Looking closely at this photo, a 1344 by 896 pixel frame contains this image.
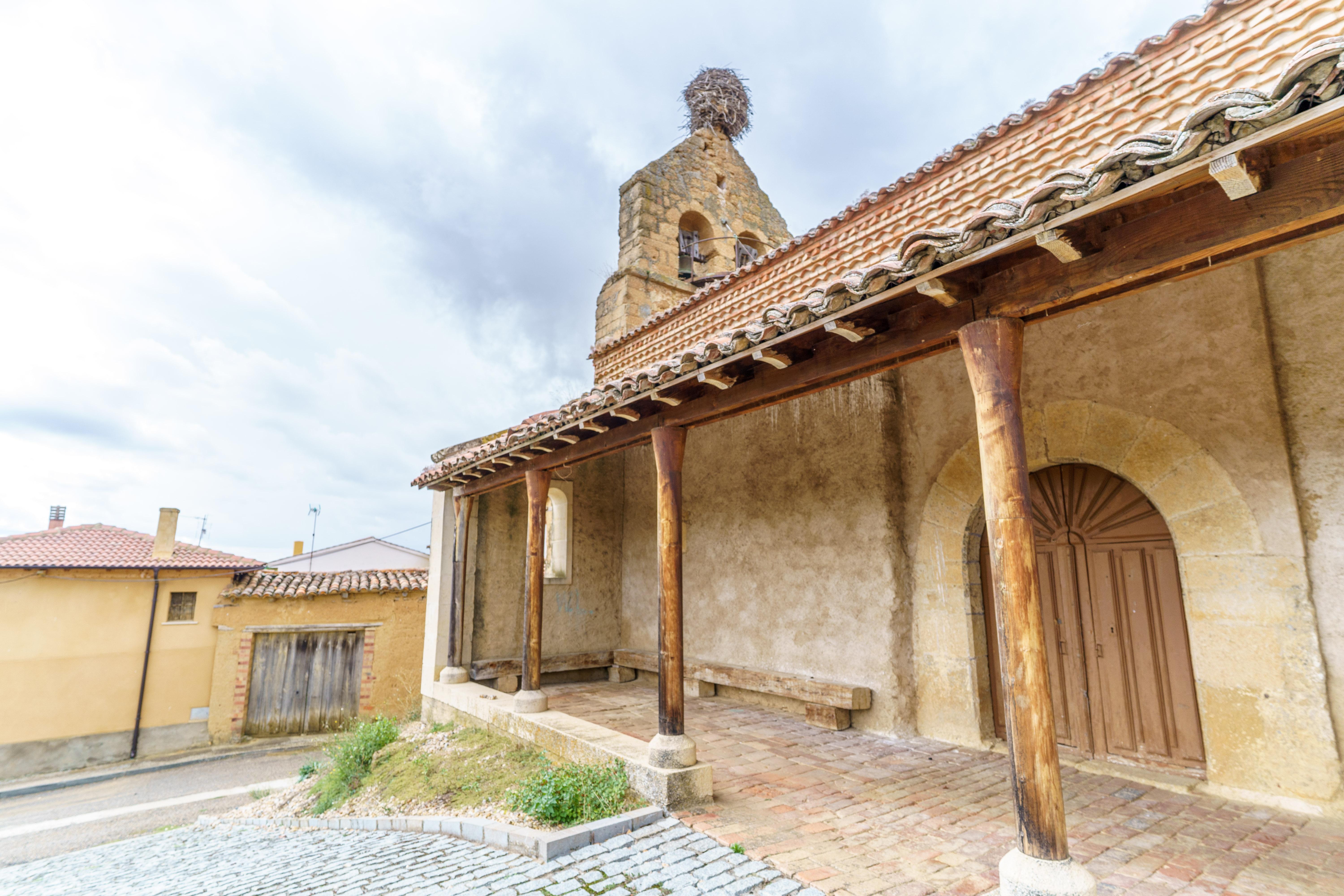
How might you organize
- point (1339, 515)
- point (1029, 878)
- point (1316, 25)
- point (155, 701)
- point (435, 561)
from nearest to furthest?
1. point (1029, 878)
2. point (1339, 515)
3. point (1316, 25)
4. point (435, 561)
5. point (155, 701)

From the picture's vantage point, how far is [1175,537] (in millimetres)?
4207

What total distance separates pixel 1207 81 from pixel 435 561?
28.6 ft

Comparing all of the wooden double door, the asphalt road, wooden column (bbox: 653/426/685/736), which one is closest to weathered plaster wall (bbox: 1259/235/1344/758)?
the wooden double door

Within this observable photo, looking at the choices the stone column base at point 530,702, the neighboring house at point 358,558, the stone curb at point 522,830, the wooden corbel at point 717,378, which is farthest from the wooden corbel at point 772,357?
the neighboring house at point 358,558

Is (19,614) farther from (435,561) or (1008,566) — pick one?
(1008,566)

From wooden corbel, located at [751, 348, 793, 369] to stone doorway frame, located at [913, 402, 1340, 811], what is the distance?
238cm

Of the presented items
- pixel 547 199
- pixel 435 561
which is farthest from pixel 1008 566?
pixel 547 199

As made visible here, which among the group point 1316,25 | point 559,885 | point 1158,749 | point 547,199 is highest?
point 547,199

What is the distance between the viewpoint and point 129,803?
9602 millimetres

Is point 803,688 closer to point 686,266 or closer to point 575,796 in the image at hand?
point 575,796

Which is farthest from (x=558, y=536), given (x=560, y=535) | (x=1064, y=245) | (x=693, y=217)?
(x=693, y=217)

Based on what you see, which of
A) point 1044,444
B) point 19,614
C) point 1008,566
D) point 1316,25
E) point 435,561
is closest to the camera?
point 1008,566

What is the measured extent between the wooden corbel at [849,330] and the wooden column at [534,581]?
3.92m

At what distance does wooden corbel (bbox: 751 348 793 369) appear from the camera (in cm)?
354
